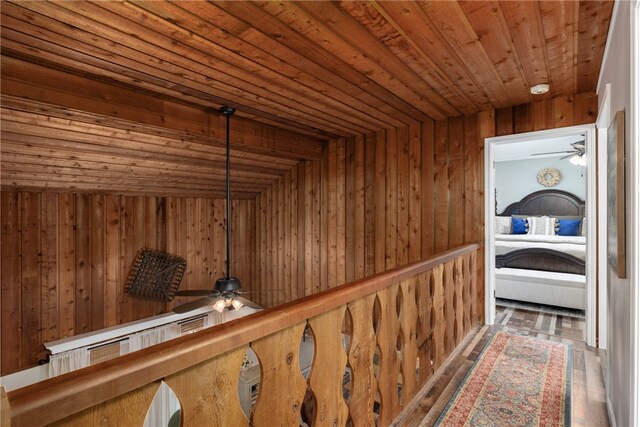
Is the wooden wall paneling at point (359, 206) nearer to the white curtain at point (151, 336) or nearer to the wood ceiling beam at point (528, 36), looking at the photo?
the wood ceiling beam at point (528, 36)

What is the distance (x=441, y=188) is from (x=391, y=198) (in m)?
→ 0.61

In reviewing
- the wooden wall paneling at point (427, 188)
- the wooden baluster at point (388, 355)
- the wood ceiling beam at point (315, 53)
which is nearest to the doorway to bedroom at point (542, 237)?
the wooden wall paneling at point (427, 188)

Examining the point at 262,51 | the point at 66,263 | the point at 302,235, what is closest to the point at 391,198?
the point at 302,235

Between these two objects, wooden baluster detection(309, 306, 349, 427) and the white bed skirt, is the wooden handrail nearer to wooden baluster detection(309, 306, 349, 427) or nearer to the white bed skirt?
wooden baluster detection(309, 306, 349, 427)

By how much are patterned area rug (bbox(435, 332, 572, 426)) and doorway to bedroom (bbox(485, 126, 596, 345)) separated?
60cm

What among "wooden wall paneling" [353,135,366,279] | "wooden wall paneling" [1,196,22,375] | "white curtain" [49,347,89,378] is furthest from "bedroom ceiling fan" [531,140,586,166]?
"wooden wall paneling" [1,196,22,375]

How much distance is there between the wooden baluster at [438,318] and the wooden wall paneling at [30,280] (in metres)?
4.07

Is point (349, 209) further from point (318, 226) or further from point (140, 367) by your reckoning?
point (140, 367)

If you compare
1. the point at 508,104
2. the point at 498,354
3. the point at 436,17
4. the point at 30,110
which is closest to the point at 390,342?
the point at 498,354

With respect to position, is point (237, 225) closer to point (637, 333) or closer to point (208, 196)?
point (208, 196)

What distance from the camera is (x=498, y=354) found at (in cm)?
268

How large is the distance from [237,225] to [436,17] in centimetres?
436

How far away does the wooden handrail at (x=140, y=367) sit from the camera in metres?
0.60

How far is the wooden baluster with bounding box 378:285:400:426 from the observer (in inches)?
66.2
